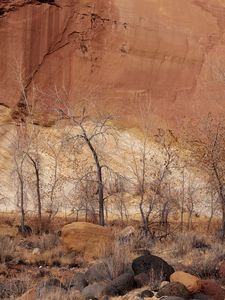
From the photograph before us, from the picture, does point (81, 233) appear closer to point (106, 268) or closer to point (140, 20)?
point (106, 268)

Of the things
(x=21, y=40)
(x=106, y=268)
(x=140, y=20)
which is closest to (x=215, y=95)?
(x=140, y=20)

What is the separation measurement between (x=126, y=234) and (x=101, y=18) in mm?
19592

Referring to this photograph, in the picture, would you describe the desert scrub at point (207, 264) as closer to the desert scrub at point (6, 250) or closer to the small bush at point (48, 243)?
the desert scrub at point (6, 250)

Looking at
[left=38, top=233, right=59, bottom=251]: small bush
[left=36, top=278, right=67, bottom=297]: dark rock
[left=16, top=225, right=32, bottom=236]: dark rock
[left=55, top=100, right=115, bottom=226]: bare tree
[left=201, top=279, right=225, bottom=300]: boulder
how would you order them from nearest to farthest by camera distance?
[left=36, top=278, right=67, bottom=297]: dark rock
[left=201, top=279, right=225, bottom=300]: boulder
[left=38, top=233, right=59, bottom=251]: small bush
[left=55, top=100, right=115, bottom=226]: bare tree
[left=16, top=225, right=32, bottom=236]: dark rock

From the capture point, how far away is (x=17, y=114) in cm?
2733

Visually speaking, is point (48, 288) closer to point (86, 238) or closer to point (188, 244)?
point (86, 238)

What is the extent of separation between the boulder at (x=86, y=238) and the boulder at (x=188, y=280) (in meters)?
3.75

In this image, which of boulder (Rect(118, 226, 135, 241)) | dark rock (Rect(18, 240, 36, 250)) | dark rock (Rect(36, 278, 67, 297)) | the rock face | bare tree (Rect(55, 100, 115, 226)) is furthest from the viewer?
the rock face

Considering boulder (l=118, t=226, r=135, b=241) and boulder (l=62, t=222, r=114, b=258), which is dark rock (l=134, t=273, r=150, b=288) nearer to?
boulder (l=62, t=222, r=114, b=258)

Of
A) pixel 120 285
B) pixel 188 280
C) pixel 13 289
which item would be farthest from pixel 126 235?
pixel 13 289

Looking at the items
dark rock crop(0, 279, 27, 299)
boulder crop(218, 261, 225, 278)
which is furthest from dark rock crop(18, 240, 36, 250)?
boulder crop(218, 261, 225, 278)

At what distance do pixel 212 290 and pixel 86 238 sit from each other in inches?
188

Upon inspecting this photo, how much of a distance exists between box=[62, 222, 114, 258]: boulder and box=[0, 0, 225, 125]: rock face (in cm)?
1631

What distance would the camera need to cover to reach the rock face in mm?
28500
